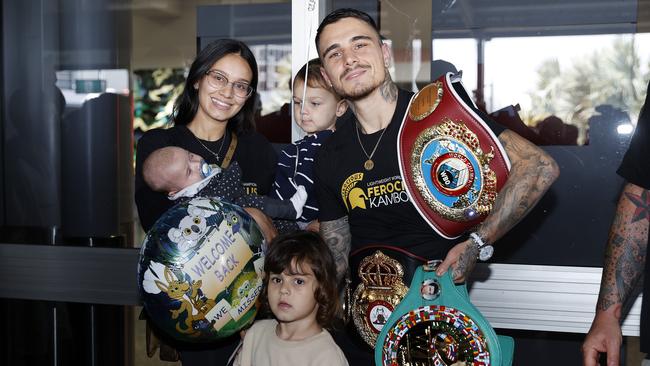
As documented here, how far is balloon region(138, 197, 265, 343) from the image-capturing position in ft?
8.03

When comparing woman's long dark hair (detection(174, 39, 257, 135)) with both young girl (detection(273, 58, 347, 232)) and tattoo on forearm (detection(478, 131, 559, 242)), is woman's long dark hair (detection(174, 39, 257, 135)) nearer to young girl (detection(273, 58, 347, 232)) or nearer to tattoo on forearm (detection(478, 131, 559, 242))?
young girl (detection(273, 58, 347, 232))

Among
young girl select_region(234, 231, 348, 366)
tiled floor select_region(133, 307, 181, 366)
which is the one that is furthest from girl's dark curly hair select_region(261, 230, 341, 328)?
tiled floor select_region(133, 307, 181, 366)

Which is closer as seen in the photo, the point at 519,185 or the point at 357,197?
the point at 519,185

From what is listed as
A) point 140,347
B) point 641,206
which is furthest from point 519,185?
point 140,347

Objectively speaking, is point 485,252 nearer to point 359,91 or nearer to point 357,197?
point 357,197

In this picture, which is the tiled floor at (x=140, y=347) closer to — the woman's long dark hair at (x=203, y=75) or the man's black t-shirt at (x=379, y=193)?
the woman's long dark hair at (x=203, y=75)

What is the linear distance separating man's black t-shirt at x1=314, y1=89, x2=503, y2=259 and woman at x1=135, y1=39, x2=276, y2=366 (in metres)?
0.32

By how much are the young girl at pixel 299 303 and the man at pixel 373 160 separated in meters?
0.13

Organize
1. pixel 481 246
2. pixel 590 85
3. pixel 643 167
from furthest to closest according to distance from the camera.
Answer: pixel 590 85, pixel 481 246, pixel 643 167

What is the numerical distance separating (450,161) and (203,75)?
95 centimetres

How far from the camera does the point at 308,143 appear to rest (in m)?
3.14

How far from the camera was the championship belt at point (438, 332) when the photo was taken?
226 centimetres

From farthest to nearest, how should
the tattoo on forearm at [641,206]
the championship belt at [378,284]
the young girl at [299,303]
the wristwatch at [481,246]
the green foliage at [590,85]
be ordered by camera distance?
1. the green foliage at [590,85]
2. the young girl at [299,303]
3. the championship belt at [378,284]
4. the wristwatch at [481,246]
5. the tattoo on forearm at [641,206]

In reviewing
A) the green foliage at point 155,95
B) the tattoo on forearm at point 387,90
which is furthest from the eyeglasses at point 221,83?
the green foliage at point 155,95
